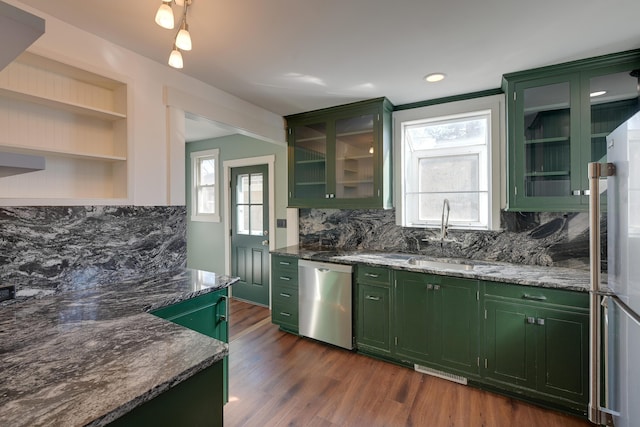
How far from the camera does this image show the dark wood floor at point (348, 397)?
6.48 ft

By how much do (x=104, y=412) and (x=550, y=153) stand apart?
2.96m

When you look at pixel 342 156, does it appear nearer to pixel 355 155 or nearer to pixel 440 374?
pixel 355 155

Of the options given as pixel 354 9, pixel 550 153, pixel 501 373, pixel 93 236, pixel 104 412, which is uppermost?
pixel 354 9

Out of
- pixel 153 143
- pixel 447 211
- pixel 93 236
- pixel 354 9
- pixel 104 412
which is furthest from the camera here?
pixel 447 211

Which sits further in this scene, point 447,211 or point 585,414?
point 447,211

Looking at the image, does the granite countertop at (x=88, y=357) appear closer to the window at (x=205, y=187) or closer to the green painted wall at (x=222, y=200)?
the green painted wall at (x=222, y=200)

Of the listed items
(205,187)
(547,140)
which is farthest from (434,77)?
(205,187)

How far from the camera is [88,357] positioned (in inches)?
39.7

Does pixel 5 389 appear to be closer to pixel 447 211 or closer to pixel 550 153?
pixel 447 211

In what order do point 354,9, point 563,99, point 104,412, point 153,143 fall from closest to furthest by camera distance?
1. point 104,412
2. point 354,9
3. point 153,143
4. point 563,99

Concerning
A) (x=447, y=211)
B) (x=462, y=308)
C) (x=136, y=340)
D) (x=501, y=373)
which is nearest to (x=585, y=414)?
(x=501, y=373)

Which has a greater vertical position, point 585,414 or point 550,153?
point 550,153

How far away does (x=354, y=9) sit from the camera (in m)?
1.61

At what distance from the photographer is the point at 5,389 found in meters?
0.83
